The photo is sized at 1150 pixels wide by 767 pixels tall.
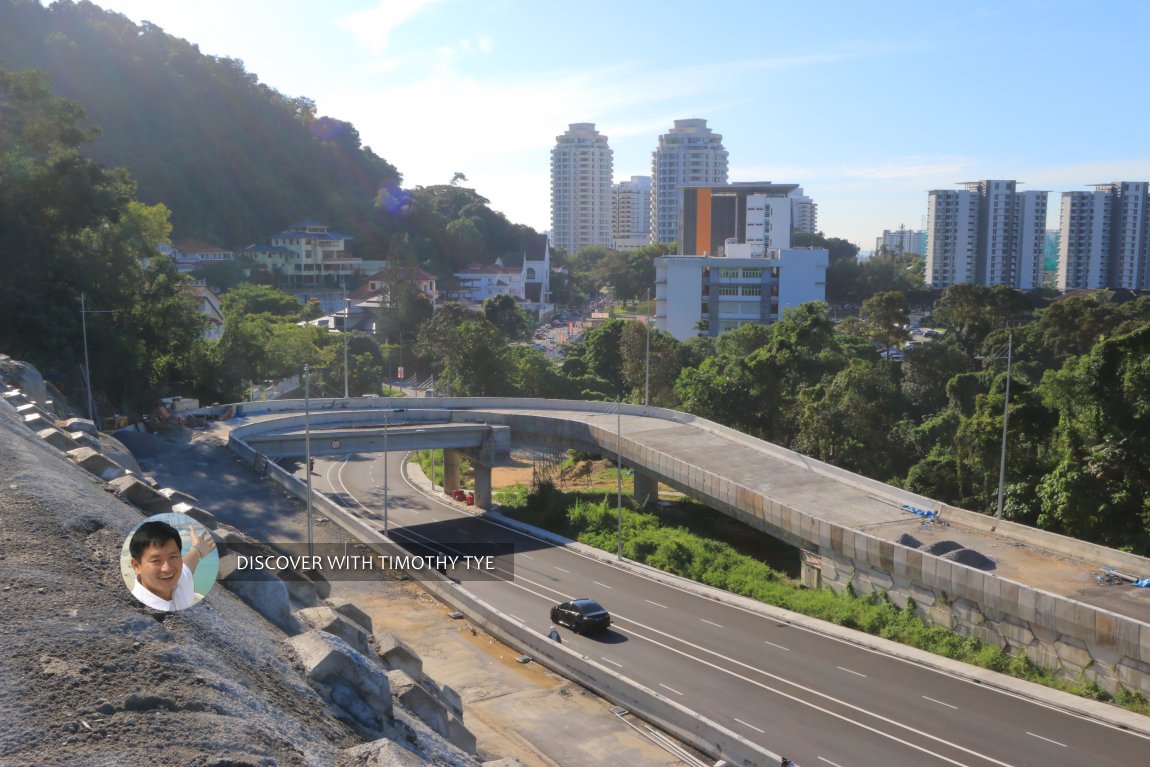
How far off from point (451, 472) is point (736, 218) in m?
65.4

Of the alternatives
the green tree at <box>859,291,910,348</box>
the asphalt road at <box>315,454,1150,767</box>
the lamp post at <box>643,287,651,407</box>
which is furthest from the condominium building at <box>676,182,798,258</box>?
the asphalt road at <box>315,454,1150,767</box>

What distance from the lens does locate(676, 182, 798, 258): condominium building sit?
100 metres

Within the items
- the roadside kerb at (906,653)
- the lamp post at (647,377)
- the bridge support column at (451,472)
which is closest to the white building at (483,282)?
the lamp post at (647,377)

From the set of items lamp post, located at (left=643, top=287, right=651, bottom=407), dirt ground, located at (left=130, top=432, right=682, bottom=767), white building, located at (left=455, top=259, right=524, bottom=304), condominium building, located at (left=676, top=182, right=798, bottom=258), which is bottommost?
dirt ground, located at (left=130, top=432, right=682, bottom=767)

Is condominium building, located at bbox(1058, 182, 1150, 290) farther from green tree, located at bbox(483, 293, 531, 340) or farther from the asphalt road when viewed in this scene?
the asphalt road

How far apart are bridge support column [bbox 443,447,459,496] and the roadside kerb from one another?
12.6 meters

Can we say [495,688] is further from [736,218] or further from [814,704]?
[736,218]

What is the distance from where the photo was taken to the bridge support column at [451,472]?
50375 mm

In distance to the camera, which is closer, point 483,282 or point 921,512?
point 921,512

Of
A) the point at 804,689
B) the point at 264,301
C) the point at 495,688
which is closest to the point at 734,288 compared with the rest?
the point at 264,301

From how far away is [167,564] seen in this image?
26.5 ft

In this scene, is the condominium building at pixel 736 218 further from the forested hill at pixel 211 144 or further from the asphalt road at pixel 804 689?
the asphalt road at pixel 804 689

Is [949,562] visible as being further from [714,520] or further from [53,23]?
[53,23]

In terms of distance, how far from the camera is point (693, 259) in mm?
90562
